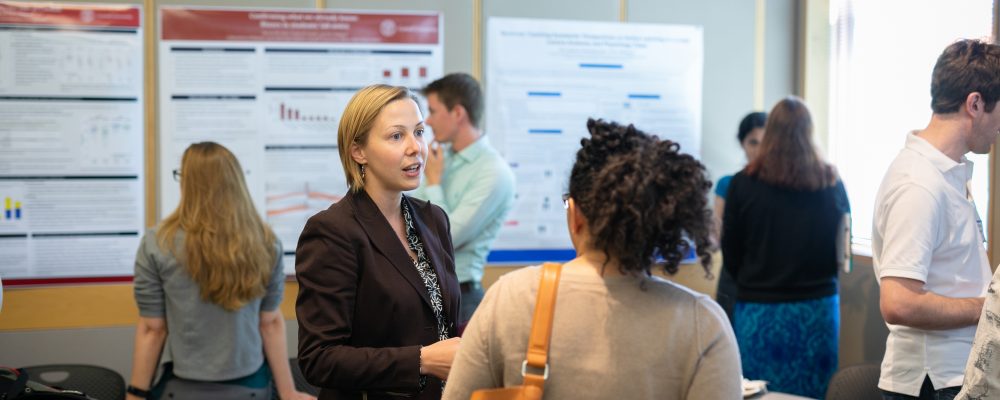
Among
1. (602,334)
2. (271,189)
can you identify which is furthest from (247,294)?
(602,334)

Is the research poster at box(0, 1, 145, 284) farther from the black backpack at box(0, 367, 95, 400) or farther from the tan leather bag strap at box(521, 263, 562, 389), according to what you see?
the tan leather bag strap at box(521, 263, 562, 389)

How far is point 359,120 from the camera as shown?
75.0 inches

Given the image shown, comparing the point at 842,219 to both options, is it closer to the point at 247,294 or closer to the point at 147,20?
the point at 247,294

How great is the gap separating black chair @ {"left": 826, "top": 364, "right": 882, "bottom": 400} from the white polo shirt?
75 centimetres

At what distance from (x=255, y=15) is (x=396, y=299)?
2.74 metres

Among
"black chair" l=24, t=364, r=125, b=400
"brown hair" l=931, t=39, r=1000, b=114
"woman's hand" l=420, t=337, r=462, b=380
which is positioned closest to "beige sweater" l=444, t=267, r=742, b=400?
"woman's hand" l=420, t=337, r=462, b=380

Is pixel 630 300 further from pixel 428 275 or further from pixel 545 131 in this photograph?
pixel 545 131

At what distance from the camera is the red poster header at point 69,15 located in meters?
3.91

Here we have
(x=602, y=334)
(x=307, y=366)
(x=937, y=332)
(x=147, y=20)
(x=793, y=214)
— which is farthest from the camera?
(x=147, y=20)

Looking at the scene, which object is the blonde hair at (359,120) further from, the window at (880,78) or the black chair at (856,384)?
the window at (880,78)

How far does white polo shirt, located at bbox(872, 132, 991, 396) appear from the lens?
2.04 meters

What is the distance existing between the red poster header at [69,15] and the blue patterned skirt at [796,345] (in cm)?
314

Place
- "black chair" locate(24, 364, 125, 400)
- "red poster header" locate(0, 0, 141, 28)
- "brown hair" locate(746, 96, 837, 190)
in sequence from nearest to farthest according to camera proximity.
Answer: "black chair" locate(24, 364, 125, 400), "brown hair" locate(746, 96, 837, 190), "red poster header" locate(0, 0, 141, 28)

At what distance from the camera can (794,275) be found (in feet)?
11.6
